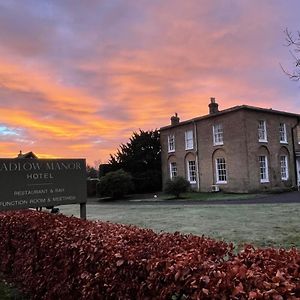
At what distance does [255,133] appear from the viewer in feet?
109

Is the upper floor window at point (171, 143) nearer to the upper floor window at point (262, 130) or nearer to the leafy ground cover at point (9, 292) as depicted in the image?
the upper floor window at point (262, 130)

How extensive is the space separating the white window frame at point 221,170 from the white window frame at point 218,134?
138 cm

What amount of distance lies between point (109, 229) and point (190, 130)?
1312 inches

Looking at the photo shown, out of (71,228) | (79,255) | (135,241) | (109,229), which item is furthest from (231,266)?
(71,228)

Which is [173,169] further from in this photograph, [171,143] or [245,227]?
[245,227]

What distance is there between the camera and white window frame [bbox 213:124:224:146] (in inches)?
1361

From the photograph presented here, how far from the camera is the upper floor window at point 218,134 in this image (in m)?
34.6

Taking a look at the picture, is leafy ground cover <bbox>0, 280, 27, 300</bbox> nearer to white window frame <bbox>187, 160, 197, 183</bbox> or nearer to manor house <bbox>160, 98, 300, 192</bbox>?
manor house <bbox>160, 98, 300, 192</bbox>

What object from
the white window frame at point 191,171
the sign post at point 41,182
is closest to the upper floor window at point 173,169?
the white window frame at point 191,171

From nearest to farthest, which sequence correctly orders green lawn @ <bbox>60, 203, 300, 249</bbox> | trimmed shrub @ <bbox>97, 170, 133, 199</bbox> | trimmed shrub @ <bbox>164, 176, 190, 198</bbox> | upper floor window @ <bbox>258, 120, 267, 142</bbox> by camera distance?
1. green lawn @ <bbox>60, 203, 300, 249</bbox>
2. trimmed shrub @ <bbox>164, 176, 190, 198</bbox>
3. upper floor window @ <bbox>258, 120, 267, 142</bbox>
4. trimmed shrub @ <bbox>97, 170, 133, 199</bbox>

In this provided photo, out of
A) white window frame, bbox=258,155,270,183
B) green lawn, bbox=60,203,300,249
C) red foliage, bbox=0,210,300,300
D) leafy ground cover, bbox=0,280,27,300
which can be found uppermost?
white window frame, bbox=258,155,270,183

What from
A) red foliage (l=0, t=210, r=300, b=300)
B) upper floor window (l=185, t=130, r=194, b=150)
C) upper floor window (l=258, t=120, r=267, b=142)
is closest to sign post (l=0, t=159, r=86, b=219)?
red foliage (l=0, t=210, r=300, b=300)

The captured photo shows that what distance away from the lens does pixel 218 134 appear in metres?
35.0

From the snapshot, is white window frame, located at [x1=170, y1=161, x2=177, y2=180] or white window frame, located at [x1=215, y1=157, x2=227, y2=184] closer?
white window frame, located at [x1=215, y1=157, x2=227, y2=184]
